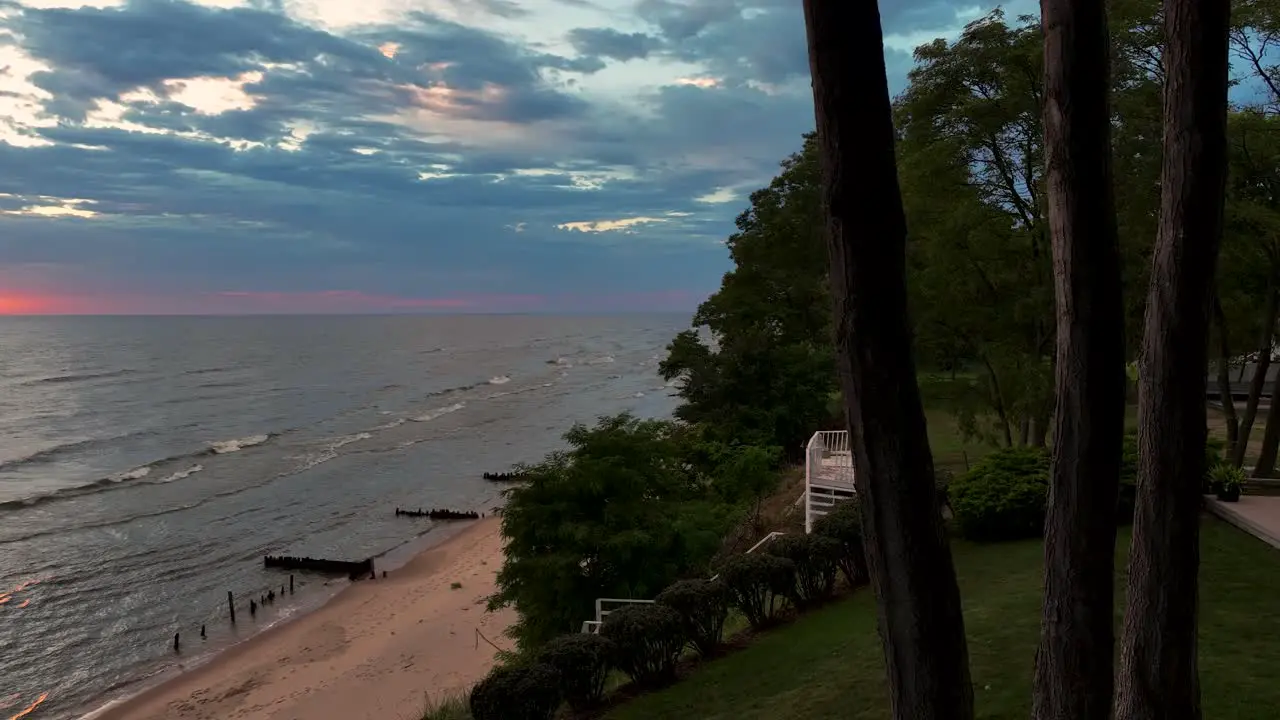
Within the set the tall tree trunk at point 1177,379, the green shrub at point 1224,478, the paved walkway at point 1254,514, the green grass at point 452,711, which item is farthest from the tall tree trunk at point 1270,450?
the green grass at point 452,711

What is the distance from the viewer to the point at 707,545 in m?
17.4

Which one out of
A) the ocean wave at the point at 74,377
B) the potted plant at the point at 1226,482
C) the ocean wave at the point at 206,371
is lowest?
the potted plant at the point at 1226,482

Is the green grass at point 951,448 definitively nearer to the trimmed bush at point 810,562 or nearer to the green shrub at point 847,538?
the green shrub at point 847,538

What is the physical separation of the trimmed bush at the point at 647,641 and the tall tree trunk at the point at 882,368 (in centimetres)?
712

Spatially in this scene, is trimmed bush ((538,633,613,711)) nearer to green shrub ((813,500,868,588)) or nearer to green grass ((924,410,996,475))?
green shrub ((813,500,868,588))

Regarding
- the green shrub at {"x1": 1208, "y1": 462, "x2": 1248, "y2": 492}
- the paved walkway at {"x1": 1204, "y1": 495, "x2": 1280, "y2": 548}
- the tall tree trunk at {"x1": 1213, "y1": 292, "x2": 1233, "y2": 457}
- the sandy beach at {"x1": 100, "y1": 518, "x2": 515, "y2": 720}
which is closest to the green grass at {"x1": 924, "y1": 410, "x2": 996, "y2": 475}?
the tall tree trunk at {"x1": 1213, "y1": 292, "x2": 1233, "y2": 457}

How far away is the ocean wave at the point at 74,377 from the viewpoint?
97.2 meters

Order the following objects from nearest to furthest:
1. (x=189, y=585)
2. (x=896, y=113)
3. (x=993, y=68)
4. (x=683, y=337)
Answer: (x=993, y=68), (x=896, y=113), (x=189, y=585), (x=683, y=337)

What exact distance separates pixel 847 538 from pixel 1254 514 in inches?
242

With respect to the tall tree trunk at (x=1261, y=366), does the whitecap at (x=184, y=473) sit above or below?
below

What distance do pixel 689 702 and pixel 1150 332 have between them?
6968 mm

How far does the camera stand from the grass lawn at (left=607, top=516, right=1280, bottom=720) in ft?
23.1

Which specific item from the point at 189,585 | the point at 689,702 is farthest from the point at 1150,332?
the point at 189,585

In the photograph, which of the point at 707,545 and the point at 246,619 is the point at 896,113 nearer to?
the point at 707,545
